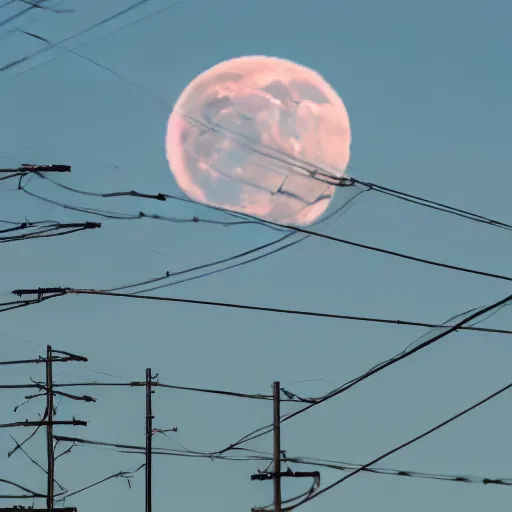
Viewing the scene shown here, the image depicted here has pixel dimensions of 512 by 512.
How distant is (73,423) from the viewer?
4466 centimetres

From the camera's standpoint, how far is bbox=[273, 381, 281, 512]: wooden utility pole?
108 ft

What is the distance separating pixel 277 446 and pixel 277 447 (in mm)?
37

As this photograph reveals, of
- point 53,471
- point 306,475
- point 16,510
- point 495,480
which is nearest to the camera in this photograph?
point 495,480

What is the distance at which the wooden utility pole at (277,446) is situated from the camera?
32812 mm

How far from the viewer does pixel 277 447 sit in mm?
33906

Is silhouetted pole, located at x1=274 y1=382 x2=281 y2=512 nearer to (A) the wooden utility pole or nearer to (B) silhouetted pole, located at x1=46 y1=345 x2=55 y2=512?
(A) the wooden utility pole

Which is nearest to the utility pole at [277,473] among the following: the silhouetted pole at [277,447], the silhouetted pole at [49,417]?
the silhouetted pole at [277,447]

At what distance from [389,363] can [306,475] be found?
12550 mm

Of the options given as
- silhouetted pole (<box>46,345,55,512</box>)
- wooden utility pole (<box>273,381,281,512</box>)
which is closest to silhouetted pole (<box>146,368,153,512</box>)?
silhouetted pole (<box>46,345,55,512</box>)

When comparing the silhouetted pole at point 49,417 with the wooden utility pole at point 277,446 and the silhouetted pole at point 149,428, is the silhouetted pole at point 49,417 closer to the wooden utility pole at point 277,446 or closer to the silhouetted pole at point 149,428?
the silhouetted pole at point 149,428

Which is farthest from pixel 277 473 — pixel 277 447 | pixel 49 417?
pixel 49 417

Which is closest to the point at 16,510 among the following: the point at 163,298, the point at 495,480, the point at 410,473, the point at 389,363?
the point at 410,473

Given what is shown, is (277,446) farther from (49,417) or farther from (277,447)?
(49,417)

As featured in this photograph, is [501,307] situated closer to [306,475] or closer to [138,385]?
Answer: [306,475]
